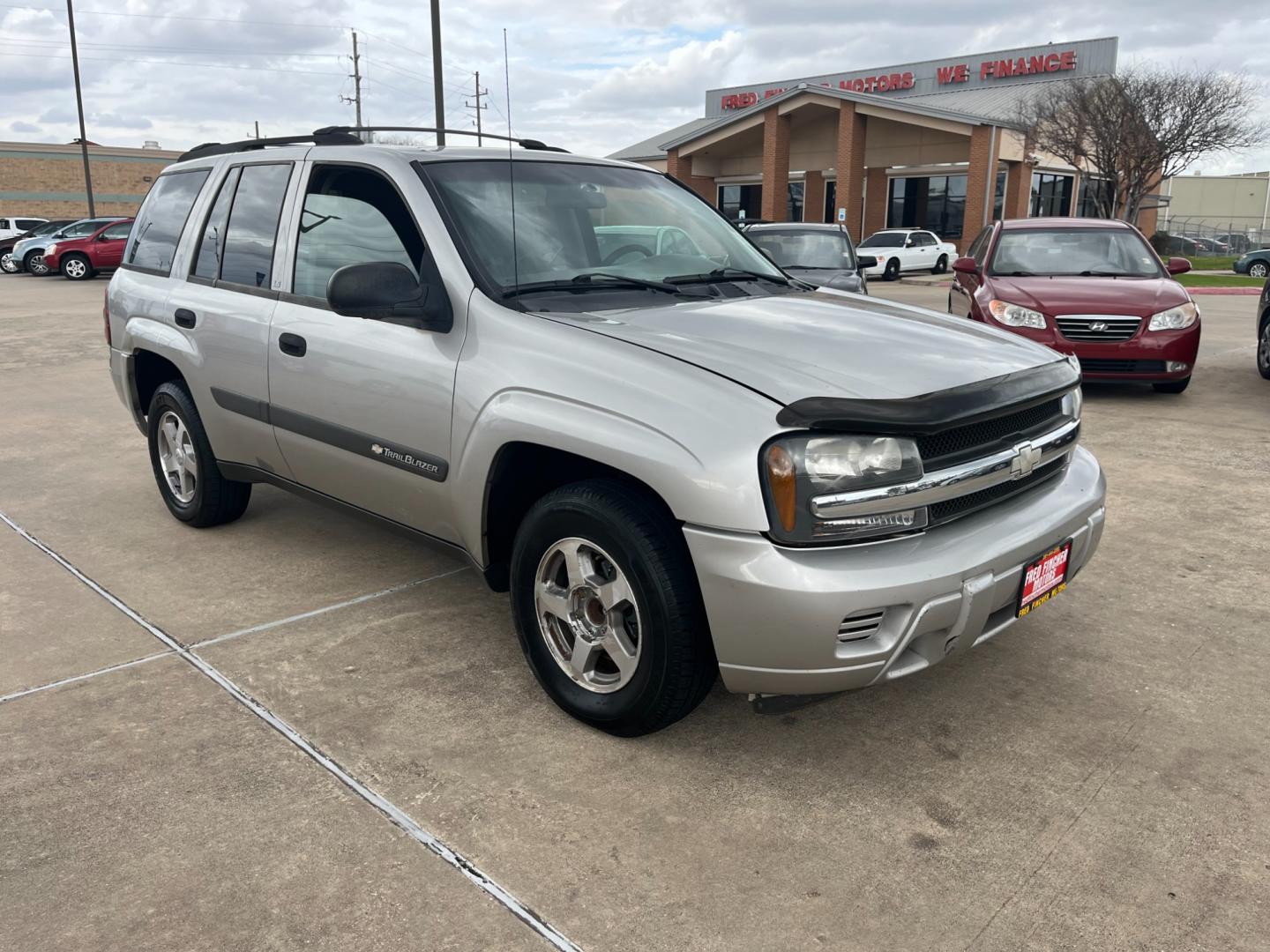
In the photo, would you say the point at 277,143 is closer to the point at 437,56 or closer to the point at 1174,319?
the point at 1174,319

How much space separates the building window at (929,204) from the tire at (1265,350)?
1168 inches

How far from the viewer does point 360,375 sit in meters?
3.71

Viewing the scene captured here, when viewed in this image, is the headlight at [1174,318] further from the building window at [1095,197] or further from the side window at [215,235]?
the building window at [1095,197]

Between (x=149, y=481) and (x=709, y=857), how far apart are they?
15.9 feet

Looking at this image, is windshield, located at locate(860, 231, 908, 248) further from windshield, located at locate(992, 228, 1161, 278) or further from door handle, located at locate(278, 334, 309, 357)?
door handle, located at locate(278, 334, 309, 357)

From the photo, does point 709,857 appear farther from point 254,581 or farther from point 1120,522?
point 1120,522

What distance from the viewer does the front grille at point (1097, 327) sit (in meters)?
8.35

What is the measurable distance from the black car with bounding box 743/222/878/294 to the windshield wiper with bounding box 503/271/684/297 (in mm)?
7890

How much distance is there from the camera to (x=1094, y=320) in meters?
8.38

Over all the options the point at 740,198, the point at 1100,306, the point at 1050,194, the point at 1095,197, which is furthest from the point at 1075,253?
the point at 740,198

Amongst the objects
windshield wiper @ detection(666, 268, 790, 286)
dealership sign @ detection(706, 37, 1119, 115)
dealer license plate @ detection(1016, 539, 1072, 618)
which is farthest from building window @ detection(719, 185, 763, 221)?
dealer license plate @ detection(1016, 539, 1072, 618)

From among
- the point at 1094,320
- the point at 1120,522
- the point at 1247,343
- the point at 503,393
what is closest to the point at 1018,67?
the point at 1247,343

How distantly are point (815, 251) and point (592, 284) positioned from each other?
9055 millimetres

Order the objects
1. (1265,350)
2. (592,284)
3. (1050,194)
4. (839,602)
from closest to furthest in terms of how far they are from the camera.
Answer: (839,602) < (592,284) < (1265,350) < (1050,194)
